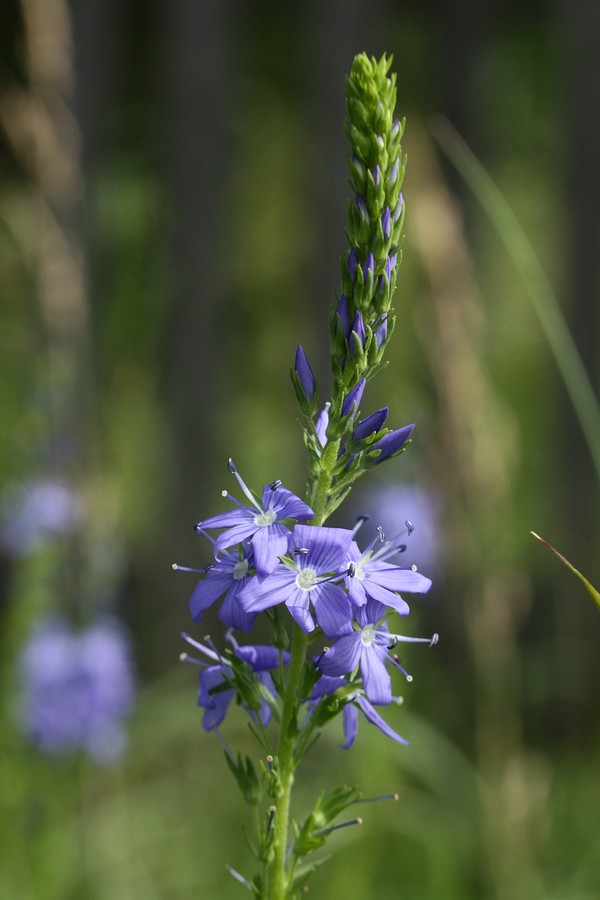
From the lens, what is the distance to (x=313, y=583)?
96 centimetres

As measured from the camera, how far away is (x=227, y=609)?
100 cm

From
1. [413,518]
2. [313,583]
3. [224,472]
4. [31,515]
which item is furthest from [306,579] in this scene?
[224,472]

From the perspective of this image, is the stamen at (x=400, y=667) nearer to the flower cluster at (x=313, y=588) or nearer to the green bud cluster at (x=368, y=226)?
the flower cluster at (x=313, y=588)

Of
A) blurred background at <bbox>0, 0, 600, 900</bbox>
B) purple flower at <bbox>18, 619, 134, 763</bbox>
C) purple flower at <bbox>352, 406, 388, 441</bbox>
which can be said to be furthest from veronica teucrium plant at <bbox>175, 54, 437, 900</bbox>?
purple flower at <bbox>18, 619, 134, 763</bbox>

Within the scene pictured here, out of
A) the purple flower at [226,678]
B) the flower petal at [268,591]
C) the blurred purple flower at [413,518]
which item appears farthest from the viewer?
the blurred purple flower at [413,518]

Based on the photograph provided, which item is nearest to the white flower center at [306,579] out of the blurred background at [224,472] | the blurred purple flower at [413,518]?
the blurred background at [224,472]

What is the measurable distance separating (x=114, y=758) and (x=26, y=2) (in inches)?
67.9

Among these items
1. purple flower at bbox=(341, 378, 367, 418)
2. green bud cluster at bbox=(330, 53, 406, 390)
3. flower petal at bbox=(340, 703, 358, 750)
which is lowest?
flower petal at bbox=(340, 703, 358, 750)

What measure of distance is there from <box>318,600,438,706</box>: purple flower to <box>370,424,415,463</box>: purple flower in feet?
0.46

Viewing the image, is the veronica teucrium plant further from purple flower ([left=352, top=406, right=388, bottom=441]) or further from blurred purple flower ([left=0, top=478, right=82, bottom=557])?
blurred purple flower ([left=0, top=478, right=82, bottom=557])

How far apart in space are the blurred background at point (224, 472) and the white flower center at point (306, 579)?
118 centimetres

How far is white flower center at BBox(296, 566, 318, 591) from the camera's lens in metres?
0.96

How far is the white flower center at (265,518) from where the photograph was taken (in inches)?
39.3

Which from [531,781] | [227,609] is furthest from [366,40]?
[227,609]
